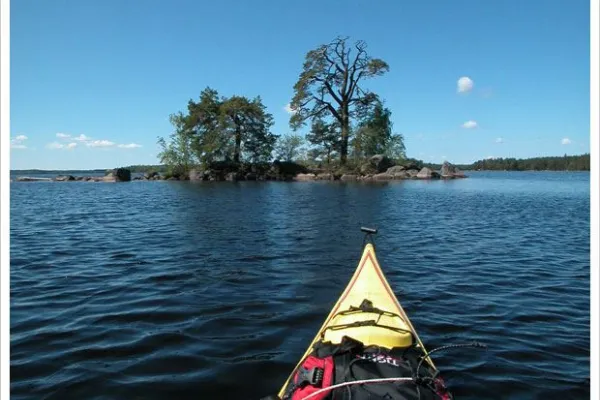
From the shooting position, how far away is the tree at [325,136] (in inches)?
2376

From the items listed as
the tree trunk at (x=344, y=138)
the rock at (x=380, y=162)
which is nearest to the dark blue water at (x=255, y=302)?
the tree trunk at (x=344, y=138)

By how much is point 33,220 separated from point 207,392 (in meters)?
19.5

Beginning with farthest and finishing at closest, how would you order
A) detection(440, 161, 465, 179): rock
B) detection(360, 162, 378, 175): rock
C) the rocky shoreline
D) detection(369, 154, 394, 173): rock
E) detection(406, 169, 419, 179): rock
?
detection(440, 161, 465, 179): rock, detection(406, 169, 419, 179): rock, detection(369, 154, 394, 173): rock, detection(360, 162, 378, 175): rock, the rocky shoreline

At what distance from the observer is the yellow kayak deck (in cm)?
452

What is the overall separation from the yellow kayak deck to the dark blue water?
1.05 meters

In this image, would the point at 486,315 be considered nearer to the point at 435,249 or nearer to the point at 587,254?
the point at 435,249

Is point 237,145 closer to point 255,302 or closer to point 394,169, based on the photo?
point 394,169

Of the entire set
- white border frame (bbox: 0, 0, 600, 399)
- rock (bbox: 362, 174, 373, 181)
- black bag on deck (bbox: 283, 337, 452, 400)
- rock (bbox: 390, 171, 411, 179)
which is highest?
rock (bbox: 390, 171, 411, 179)

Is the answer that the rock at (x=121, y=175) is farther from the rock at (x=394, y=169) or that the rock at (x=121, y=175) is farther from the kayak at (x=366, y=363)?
the kayak at (x=366, y=363)

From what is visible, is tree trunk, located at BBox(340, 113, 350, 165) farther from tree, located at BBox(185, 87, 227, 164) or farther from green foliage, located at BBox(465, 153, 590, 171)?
green foliage, located at BBox(465, 153, 590, 171)

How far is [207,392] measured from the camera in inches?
192

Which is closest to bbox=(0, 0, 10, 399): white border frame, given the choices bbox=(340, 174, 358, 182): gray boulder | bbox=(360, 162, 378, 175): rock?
bbox=(340, 174, 358, 182): gray boulder

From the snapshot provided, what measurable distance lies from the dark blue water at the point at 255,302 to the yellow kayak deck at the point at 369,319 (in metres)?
1.05

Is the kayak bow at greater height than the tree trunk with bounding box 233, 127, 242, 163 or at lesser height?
lesser
